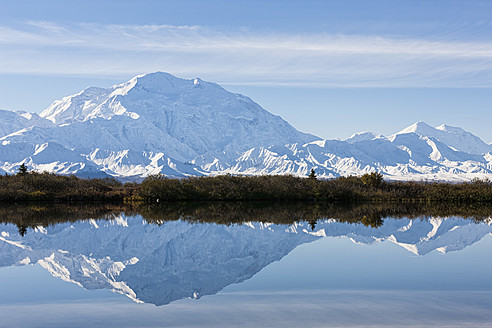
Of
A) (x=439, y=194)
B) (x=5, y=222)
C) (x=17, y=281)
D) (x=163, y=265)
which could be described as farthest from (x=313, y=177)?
(x=17, y=281)

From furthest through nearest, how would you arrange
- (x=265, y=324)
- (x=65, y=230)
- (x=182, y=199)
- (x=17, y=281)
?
1. (x=182, y=199)
2. (x=65, y=230)
3. (x=17, y=281)
4. (x=265, y=324)

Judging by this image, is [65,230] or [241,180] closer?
[65,230]

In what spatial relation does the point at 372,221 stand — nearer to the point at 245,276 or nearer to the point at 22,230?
the point at 22,230

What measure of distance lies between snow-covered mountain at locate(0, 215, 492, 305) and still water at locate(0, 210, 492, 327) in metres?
0.06

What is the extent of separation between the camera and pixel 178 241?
99.2 ft

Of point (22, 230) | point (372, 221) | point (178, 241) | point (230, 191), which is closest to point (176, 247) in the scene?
point (178, 241)

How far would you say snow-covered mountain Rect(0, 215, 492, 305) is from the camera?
19.5m

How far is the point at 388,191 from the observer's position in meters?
68.1

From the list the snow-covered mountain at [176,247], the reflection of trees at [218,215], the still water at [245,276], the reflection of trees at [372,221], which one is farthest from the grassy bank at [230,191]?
the still water at [245,276]

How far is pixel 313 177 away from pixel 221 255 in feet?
153

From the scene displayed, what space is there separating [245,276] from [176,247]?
29.2 feet

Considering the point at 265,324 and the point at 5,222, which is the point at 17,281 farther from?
the point at 5,222

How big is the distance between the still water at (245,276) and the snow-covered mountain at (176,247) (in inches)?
2.3

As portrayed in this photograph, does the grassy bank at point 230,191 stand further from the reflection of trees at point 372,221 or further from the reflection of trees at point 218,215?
the reflection of trees at point 372,221
